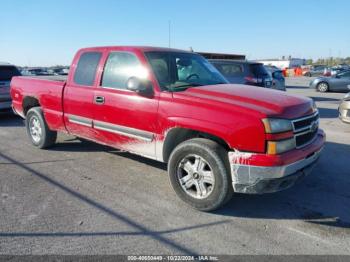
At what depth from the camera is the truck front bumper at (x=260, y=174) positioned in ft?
11.5

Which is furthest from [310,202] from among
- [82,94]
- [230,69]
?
[230,69]

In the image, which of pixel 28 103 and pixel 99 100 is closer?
pixel 99 100

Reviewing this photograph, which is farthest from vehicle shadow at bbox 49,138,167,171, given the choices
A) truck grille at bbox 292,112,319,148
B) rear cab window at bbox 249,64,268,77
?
rear cab window at bbox 249,64,268,77

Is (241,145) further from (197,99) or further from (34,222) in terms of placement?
(34,222)

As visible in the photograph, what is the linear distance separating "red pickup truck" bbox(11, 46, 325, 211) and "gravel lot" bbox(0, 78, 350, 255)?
1.34ft

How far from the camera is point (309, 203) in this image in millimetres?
4223

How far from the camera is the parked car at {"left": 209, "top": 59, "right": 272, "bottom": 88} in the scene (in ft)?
36.1

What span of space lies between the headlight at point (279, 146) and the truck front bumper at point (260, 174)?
62 millimetres

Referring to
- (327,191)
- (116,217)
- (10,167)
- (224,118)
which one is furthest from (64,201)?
(327,191)

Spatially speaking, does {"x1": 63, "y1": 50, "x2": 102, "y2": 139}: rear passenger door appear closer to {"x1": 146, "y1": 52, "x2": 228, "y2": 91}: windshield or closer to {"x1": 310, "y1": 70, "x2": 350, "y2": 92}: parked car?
{"x1": 146, "y1": 52, "x2": 228, "y2": 91}: windshield

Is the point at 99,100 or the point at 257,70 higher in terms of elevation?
the point at 257,70

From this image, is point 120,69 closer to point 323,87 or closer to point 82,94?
point 82,94

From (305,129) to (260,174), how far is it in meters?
0.89

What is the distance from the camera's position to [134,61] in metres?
4.79
